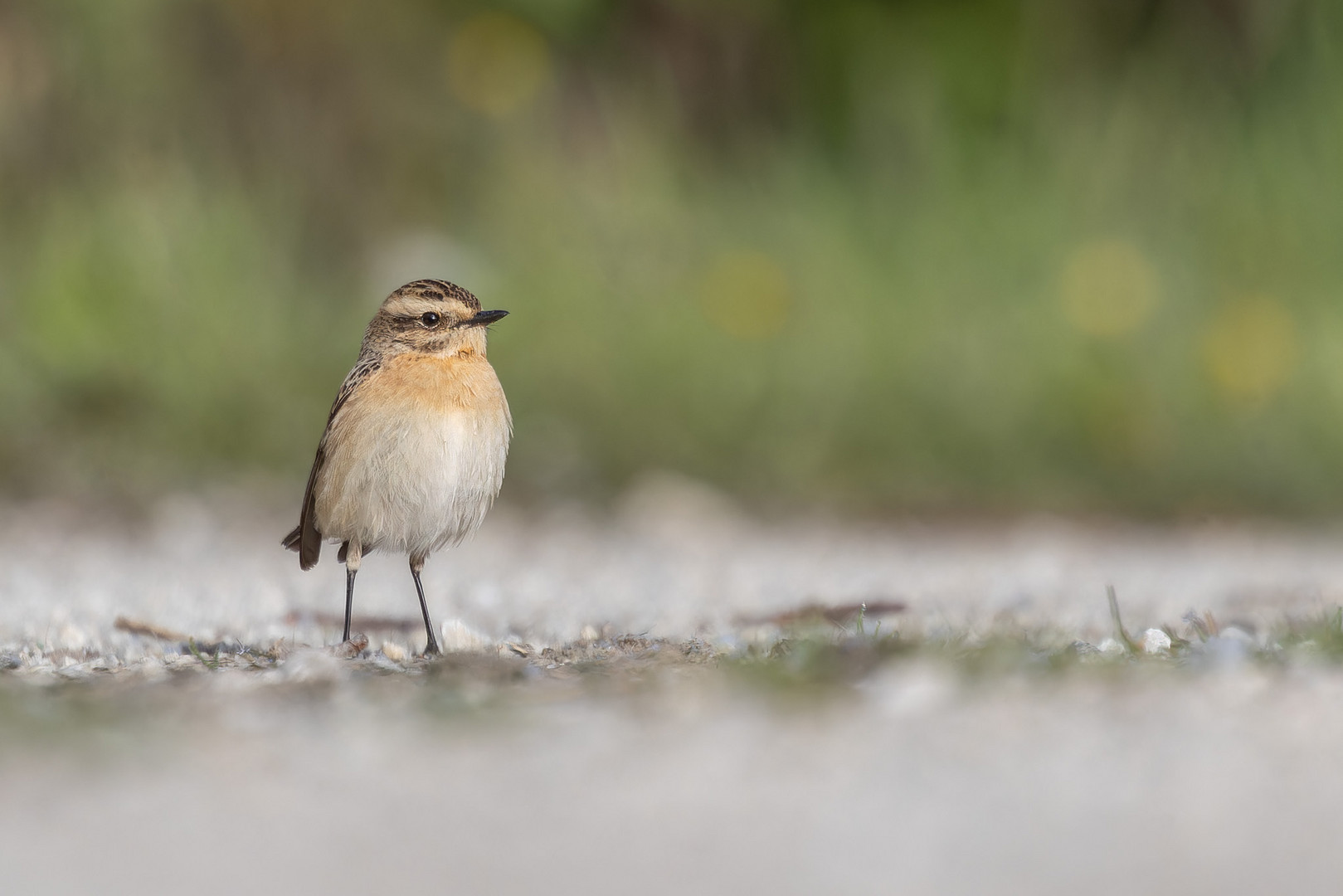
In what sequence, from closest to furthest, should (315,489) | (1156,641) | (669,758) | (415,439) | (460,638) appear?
(669,758), (1156,641), (460,638), (415,439), (315,489)

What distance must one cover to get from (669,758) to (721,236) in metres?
8.57

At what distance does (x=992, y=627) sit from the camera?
226 inches

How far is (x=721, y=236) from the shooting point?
12.0 m

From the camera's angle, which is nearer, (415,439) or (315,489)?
Result: (415,439)

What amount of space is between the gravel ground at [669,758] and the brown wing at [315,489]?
447mm

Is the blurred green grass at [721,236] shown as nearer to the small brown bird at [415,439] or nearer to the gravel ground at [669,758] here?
the small brown bird at [415,439]

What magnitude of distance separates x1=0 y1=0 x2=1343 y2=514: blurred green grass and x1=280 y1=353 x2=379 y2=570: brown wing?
350 centimetres

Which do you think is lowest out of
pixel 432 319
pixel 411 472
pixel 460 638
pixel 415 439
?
pixel 460 638

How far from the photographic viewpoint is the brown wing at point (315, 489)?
6.45m

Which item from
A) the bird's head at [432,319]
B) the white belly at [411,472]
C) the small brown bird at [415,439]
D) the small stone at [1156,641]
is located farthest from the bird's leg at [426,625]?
the small stone at [1156,641]

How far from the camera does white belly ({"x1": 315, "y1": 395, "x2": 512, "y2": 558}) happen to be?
20.0 feet

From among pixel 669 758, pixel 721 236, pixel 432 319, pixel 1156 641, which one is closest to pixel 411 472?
pixel 432 319

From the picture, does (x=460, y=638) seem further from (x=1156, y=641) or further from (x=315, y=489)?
(x=1156, y=641)

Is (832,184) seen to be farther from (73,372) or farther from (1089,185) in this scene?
(73,372)
